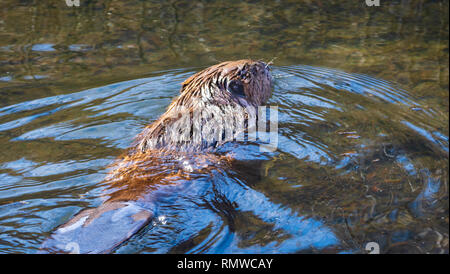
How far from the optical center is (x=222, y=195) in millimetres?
3498

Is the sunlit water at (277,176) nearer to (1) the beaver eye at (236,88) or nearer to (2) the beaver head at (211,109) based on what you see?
(2) the beaver head at (211,109)

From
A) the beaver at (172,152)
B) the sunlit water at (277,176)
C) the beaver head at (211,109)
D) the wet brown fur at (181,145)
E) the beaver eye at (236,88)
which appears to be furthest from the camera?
the beaver eye at (236,88)

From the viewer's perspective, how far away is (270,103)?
5.09 m

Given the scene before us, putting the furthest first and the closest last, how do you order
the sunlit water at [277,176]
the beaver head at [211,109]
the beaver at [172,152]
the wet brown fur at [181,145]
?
the beaver head at [211,109] < the wet brown fur at [181,145] < the sunlit water at [277,176] < the beaver at [172,152]

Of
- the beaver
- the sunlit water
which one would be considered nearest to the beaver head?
the beaver

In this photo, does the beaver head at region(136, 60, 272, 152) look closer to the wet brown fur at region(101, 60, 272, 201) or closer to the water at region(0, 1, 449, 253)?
the wet brown fur at region(101, 60, 272, 201)

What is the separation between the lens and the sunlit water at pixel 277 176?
3.08m

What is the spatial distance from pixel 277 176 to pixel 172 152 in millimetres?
832

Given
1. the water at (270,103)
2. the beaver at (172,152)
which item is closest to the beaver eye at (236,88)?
the beaver at (172,152)

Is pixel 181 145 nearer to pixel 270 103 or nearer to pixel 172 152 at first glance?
pixel 172 152

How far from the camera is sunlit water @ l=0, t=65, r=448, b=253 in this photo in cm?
308

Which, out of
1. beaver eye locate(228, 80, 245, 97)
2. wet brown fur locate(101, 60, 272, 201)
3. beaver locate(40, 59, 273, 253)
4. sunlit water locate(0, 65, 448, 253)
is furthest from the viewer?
beaver eye locate(228, 80, 245, 97)

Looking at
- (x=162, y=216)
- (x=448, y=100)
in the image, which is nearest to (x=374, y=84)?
(x=448, y=100)
